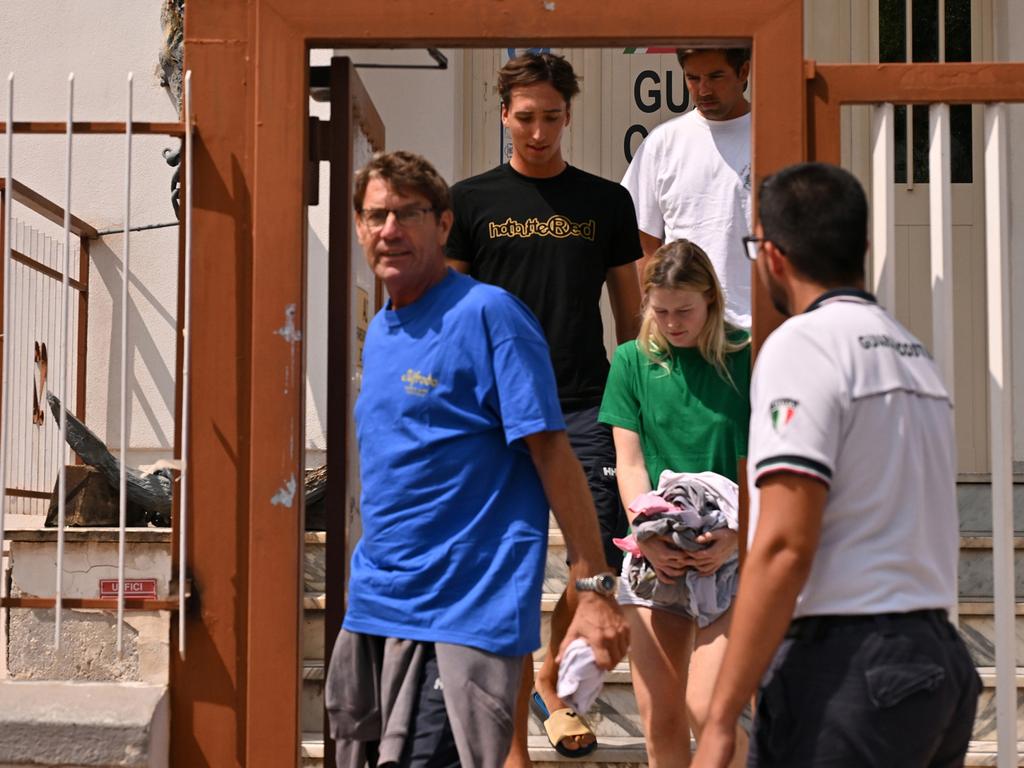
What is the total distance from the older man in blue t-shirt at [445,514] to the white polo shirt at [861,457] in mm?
723

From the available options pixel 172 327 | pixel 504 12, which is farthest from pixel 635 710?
pixel 172 327

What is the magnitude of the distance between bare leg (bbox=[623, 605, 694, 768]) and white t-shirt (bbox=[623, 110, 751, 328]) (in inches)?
38.1

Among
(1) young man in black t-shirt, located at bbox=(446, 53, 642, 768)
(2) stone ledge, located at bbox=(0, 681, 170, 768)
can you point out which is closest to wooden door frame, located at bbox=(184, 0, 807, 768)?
(2) stone ledge, located at bbox=(0, 681, 170, 768)

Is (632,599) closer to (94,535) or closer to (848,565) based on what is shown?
(848,565)

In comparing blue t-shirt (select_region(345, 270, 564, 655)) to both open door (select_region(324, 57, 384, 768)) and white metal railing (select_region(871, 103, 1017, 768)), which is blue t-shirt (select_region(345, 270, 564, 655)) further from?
white metal railing (select_region(871, 103, 1017, 768))

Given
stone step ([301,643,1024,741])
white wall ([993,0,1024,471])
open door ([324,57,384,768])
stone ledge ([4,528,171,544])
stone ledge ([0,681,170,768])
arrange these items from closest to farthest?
stone ledge ([0,681,170,768]), open door ([324,57,384,768]), stone step ([301,643,1024,741]), stone ledge ([4,528,171,544]), white wall ([993,0,1024,471])

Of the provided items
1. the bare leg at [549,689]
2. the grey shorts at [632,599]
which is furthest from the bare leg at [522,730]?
the grey shorts at [632,599]

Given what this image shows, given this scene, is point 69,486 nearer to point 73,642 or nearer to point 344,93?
point 73,642

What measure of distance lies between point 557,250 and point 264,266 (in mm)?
1050

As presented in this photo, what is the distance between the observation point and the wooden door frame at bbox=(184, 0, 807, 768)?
3611 millimetres

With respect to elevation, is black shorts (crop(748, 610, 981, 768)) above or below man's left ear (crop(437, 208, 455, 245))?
below

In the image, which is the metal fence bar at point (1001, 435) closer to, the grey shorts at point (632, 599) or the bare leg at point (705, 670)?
the bare leg at point (705, 670)

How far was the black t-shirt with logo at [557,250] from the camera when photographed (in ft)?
14.3

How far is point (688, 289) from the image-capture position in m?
3.96
